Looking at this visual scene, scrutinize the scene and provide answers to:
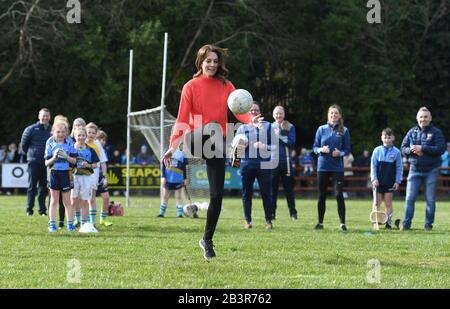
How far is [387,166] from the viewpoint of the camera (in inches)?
626

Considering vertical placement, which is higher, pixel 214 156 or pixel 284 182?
pixel 214 156

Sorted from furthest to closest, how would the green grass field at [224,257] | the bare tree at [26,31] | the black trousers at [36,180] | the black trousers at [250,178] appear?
the bare tree at [26,31] → the black trousers at [36,180] → the black trousers at [250,178] → the green grass field at [224,257]

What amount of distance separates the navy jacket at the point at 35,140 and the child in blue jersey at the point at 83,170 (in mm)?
3901

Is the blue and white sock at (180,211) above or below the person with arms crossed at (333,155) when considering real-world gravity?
below

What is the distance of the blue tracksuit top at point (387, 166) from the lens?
52.0ft

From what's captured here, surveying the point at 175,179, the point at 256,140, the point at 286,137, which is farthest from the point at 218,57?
the point at 175,179

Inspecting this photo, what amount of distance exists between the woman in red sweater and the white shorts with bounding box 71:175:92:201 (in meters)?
4.62

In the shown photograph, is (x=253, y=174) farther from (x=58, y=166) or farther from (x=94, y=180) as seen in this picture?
(x=58, y=166)

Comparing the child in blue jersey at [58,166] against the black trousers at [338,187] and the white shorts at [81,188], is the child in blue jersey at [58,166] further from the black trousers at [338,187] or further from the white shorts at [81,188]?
the black trousers at [338,187]

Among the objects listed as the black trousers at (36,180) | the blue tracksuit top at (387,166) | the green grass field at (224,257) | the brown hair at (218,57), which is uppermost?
the brown hair at (218,57)

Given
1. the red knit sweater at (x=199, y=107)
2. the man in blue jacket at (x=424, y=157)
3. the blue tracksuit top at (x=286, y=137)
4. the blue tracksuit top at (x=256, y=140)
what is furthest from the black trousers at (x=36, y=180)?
the red knit sweater at (x=199, y=107)

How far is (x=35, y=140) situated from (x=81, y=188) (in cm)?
439

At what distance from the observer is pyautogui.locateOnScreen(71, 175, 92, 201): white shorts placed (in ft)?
46.2

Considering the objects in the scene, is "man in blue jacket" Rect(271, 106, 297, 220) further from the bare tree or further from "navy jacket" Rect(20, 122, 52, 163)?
the bare tree
